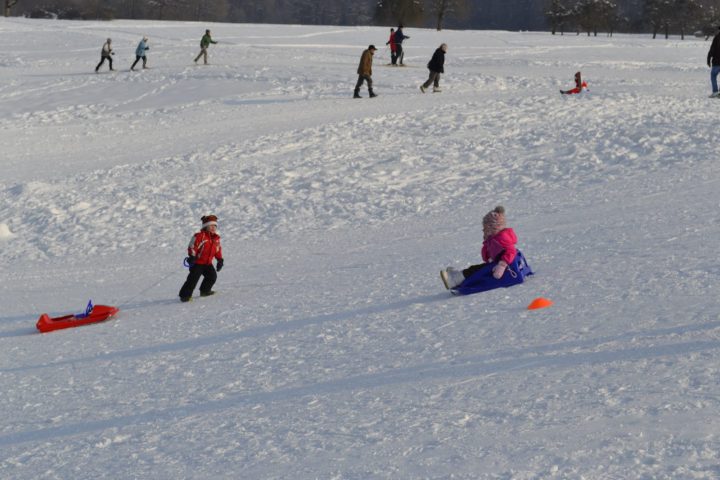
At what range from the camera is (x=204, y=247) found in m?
10.3

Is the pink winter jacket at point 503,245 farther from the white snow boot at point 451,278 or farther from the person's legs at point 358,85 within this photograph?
the person's legs at point 358,85

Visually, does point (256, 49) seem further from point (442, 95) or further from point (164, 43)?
point (442, 95)

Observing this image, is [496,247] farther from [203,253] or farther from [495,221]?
[203,253]

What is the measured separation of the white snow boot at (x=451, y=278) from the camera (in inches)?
356

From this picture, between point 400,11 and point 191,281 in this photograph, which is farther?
point 400,11

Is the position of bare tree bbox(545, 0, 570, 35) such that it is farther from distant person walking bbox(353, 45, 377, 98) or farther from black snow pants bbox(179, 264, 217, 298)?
black snow pants bbox(179, 264, 217, 298)

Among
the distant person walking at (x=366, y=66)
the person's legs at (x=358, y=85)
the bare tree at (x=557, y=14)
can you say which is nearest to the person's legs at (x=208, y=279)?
the distant person walking at (x=366, y=66)

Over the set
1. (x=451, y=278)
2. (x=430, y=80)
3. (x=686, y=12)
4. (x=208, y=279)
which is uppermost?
(x=686, y=12)

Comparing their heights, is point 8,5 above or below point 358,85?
above

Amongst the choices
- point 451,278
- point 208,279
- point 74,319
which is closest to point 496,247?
point 451,278

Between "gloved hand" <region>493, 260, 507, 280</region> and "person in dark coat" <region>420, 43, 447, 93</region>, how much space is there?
14.1 metres

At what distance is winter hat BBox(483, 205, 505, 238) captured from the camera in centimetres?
892

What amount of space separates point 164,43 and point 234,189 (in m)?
23.1

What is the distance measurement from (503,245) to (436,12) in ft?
211
